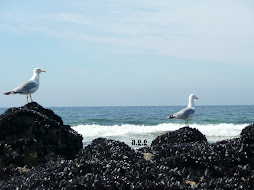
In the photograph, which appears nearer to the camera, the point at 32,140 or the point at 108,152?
the point at 108,152

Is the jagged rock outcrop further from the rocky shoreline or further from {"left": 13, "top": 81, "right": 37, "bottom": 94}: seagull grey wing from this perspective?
{"left": 13, "top": 81, "right": 37, "bottom": 94}: seagull grey wing

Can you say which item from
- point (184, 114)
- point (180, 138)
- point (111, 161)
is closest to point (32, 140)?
point (111, 161)

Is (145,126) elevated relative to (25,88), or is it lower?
lower

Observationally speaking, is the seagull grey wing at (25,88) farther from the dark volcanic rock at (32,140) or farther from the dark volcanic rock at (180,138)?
the dark volcanic rock at (180,138)

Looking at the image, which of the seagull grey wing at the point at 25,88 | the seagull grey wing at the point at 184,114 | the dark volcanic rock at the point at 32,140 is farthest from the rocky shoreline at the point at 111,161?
the seagull grey wing at the point at 184,114

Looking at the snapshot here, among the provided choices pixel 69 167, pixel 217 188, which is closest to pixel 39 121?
pixel 69 167

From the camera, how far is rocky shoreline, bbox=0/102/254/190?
4410 millimetres

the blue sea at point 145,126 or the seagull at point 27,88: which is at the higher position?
the seagull at point 27,88

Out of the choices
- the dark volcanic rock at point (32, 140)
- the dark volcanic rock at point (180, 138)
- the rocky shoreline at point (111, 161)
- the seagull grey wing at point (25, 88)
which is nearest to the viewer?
the rocky shoreline at point (111, 161)

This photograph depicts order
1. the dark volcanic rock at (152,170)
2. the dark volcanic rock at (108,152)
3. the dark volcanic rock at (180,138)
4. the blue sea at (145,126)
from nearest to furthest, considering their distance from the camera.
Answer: the dark volcanic rock at (152,170), the dark volcanic rock at (108,152), the dark volcanic rock at (180,138), the blue sea at (145,126)

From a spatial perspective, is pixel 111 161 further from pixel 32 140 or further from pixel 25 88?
pixel 25 88

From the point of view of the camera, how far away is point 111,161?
4.98 meters

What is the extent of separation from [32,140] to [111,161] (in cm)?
369

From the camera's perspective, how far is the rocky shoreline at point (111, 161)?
4.41 m
